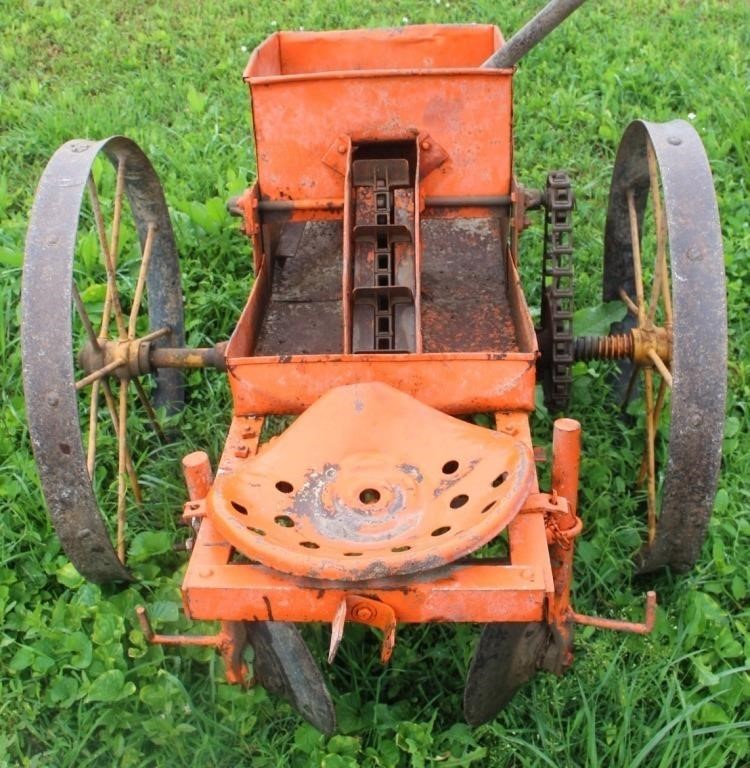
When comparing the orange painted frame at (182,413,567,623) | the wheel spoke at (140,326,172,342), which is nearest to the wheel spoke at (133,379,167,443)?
the wheel spoke at (140,326,172,342)

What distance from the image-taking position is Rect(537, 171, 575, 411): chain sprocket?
2760 millimetres

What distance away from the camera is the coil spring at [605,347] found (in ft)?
8.83

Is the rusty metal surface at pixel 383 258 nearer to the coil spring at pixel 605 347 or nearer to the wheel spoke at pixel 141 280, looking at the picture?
the coil spring at pixel 605 347

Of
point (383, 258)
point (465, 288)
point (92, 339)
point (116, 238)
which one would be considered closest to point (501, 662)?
point (383, 258)

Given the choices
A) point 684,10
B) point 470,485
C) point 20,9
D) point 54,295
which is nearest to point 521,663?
point 470,485

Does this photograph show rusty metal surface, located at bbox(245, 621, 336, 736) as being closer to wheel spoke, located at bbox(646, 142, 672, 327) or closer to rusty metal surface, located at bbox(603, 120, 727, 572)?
rusty metal surface, located at bbox(603, 120, 727, 572)

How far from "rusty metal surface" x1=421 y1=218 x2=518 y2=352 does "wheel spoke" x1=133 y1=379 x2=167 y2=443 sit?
35.6 inches

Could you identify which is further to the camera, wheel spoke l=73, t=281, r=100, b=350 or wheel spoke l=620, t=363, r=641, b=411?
wheel spoke l=620, t=363, r=641, b=411

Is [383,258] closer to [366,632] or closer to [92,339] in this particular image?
[92,339]

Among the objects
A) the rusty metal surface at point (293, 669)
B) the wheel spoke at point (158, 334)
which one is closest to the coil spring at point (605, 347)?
the rusty metal surface at point (293, 669)

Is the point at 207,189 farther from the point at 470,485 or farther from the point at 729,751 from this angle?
the point at 729,751

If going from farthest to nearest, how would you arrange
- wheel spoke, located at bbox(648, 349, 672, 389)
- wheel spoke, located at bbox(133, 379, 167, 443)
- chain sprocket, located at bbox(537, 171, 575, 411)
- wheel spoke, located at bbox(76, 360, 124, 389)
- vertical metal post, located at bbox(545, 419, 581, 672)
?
1. wheel spoke, located at bbox(133, 379, 167, 443)
2. chain sprocket, located at bbox(537, 171, 575, 411)
3. wheel spoke, located at bbox(76, 360, 124, 389)
4. wheel spoke, located at bbox(648, 349, 672, 389)
5. vertical metal post, located at bbox(545, 419, 581, 672)

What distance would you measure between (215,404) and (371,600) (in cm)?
159

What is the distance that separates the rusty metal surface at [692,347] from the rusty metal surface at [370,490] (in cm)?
42
